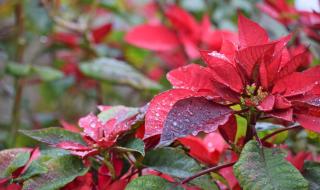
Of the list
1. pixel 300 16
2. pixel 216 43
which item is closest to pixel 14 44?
pixel 216 43

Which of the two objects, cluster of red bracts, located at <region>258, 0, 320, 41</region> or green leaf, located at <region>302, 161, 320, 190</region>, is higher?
cluster of red bracts, located at <region>258, 0, 320, 41</region>

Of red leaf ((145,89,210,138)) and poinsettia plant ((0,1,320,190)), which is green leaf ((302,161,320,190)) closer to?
poinsettia plant ((0,1,320,190))

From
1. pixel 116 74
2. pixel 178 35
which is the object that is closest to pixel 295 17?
pixel 178 35

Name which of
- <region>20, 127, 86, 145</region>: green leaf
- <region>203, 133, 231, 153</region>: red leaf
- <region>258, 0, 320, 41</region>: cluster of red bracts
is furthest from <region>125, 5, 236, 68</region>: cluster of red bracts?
<region>20, 127, 86, 145</region>: green leaf

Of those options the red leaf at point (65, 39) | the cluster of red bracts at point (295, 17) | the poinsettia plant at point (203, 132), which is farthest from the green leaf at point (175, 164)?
the red leaf at point (65, 39)

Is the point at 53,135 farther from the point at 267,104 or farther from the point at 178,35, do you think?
the point at 178,35
